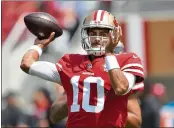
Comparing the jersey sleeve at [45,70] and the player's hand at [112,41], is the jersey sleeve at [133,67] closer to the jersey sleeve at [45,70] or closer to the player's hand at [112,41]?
the player's hand at [112,41]

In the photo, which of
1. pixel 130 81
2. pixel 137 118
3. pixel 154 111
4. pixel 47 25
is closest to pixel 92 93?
pixel 130 81

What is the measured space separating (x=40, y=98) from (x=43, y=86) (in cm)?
26

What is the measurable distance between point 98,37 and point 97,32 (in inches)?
1.6

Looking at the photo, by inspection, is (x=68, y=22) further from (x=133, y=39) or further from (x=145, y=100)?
(x=145, y=100)

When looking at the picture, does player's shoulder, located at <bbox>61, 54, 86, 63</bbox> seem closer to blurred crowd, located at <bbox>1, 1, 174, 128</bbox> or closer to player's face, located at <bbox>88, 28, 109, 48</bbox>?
player's face, located at <bbox>88, 28, 109, 48</bbox>

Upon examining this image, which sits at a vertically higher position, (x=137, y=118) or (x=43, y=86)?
(x=137, y=118)

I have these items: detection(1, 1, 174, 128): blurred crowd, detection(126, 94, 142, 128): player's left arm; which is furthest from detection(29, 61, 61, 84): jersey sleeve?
detection(1, 1, 174, 128): blurred crowd

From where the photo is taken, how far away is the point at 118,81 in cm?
363

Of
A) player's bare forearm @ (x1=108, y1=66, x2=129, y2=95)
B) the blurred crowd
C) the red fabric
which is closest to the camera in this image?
player's bare forearm @ (x1=108, y1=66, x2=129, y2=95)

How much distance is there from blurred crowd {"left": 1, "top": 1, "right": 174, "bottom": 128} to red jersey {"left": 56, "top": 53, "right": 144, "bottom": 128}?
14.4ft

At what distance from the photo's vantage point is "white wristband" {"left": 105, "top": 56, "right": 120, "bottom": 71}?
3658 mm

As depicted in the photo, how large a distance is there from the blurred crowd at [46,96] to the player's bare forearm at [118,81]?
182 inches

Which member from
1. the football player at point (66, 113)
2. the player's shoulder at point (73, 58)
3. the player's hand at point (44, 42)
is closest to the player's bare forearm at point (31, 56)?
the player's hand at point (44, 42)

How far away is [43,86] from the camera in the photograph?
898 centimetres
